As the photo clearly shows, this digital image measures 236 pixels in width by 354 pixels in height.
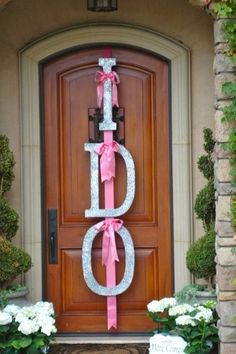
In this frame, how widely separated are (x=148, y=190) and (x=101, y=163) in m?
0.44

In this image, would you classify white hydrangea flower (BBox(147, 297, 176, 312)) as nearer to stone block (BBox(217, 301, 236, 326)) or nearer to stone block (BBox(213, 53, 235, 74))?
stone block (BBox(217, 301, 236, 326))

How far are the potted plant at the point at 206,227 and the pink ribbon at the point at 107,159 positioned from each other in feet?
2.19

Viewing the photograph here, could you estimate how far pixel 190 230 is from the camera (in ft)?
20.3

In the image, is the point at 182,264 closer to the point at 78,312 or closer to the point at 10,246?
the point at 78,312

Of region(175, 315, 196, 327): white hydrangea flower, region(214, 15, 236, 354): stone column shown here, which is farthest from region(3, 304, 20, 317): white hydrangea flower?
region(214, 15, 236, 354): stone column

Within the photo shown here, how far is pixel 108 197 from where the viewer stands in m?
6.19

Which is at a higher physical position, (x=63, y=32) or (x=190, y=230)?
(x=63, y=32)

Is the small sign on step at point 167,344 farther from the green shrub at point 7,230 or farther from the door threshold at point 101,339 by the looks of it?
the green shrub at point 7,230

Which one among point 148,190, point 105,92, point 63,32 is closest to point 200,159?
point 148,190

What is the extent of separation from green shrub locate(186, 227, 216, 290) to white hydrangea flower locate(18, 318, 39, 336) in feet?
3.90

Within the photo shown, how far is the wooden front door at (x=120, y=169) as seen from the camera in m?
6.25

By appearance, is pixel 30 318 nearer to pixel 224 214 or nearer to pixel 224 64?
pixel 224 214

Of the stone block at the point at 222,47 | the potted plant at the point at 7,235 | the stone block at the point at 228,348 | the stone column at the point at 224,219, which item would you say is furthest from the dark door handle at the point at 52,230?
the stone block at the point at 222,47

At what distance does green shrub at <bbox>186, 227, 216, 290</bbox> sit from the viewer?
18.6ft
